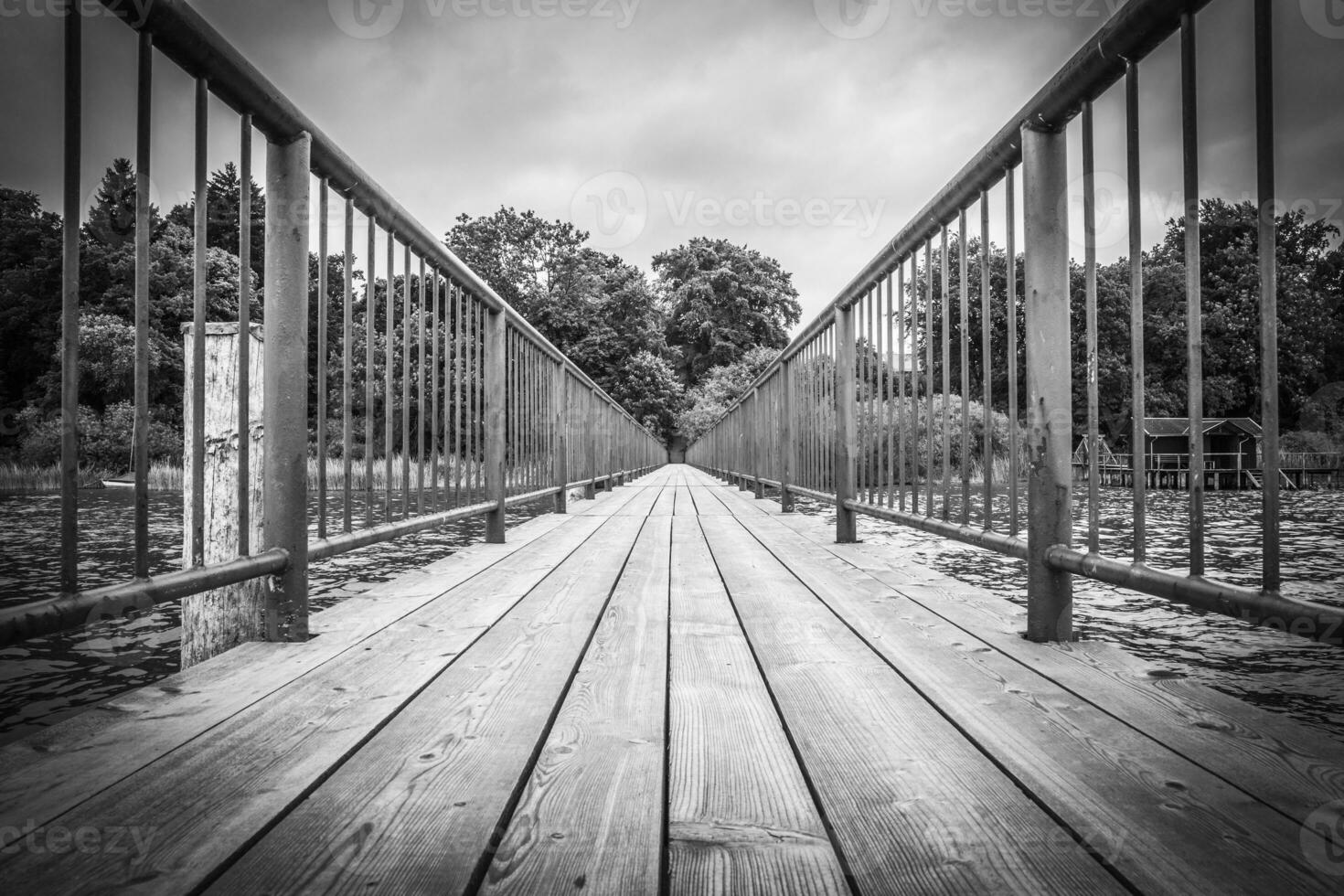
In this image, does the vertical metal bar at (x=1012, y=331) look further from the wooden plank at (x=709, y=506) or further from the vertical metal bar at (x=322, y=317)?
the wooden plank at (x=709, y=506)

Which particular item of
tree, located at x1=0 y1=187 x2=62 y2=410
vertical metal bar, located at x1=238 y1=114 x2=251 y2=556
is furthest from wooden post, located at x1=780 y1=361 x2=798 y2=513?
tree, located at x1=0 y1=187 x2=62 y2=410

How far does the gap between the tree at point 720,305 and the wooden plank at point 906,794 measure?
1434 inches

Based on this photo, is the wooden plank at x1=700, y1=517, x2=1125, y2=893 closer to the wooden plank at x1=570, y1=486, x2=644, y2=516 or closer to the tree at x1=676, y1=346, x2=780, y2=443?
the wooden plank at x1=570, y1=486, x2=644, y2=516

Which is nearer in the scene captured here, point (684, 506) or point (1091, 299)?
point (1091, 299)

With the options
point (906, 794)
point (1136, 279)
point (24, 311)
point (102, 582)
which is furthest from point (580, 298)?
point (906, 794)

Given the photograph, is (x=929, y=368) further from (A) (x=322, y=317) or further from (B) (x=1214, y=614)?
(A) (x=322, y=317)

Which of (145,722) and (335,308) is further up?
(335,308)

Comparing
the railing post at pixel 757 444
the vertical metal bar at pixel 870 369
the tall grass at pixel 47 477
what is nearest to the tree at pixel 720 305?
the tall grass at pixel 47 477

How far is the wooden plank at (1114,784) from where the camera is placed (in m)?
0.63

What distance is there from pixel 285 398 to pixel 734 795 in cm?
129

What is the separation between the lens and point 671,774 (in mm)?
821

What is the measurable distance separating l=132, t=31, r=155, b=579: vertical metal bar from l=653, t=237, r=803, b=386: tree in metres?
36.5

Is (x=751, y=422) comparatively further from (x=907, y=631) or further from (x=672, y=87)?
(x=672, y=87)

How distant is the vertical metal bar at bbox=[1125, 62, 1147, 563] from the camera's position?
1187 millimetres
